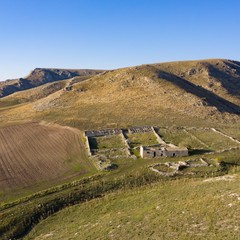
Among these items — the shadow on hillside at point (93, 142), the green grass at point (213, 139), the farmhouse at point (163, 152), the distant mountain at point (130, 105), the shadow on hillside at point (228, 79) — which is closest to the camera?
the farmhouse at point (163, 152)

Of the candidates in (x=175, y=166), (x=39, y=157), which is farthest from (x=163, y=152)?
(x=39, y=157)

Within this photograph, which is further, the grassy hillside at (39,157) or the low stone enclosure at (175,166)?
the low stone enclosure at (175,166)

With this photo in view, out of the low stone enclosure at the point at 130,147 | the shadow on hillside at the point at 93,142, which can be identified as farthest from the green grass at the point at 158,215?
the shadow on hillside at the point at 93,142

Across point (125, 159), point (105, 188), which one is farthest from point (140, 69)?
point (105, 188)

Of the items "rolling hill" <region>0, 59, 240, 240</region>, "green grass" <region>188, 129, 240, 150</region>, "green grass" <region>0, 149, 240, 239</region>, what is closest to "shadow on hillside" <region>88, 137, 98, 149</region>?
"rolling hill" <region>0, 59, 240, 240</region>

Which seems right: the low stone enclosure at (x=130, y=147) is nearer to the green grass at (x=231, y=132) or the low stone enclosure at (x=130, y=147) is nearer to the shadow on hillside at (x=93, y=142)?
the shadow on hillside at (x=93, y=142)

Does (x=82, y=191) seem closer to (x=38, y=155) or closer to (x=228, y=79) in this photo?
(x=38, y=155)
